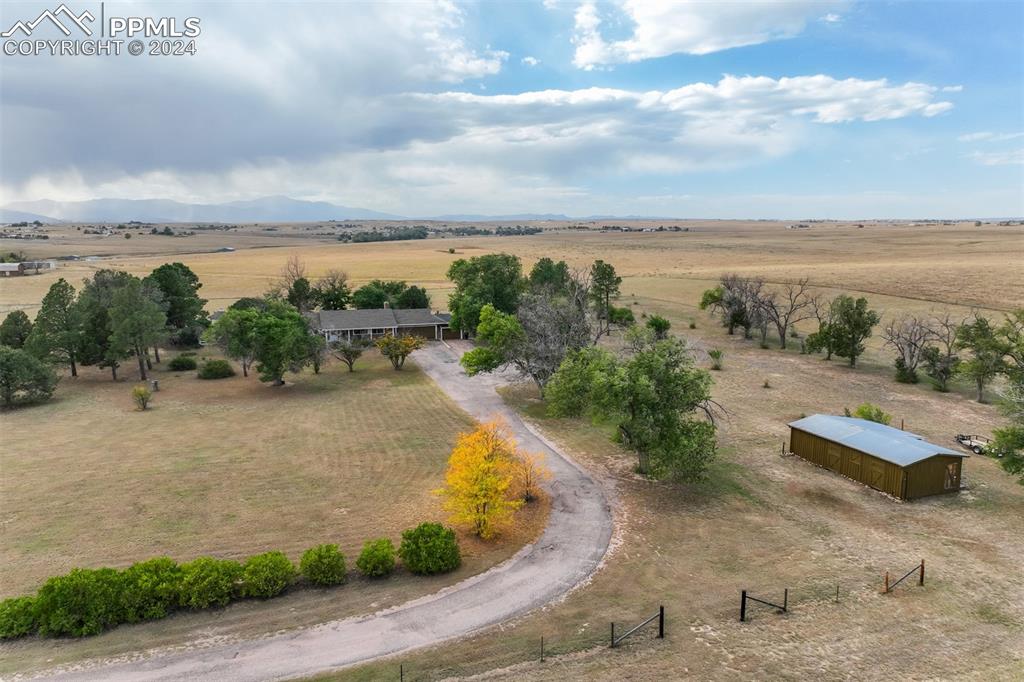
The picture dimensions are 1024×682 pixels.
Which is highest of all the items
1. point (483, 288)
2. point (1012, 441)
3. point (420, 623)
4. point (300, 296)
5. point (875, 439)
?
point (483, 288)

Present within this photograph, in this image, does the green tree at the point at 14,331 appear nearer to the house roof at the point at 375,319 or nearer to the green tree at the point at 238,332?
the green tree at the point at 238,332

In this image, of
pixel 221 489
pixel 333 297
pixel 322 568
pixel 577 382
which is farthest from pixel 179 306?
pixel 322 568

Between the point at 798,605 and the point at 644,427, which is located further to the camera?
the point at 644,427

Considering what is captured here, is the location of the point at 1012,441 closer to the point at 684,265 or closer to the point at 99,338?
the point at 99,338

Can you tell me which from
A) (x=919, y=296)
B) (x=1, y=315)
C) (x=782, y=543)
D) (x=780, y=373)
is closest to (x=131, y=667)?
(x=782, y=543)

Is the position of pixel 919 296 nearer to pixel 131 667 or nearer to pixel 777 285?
pixel 777 285

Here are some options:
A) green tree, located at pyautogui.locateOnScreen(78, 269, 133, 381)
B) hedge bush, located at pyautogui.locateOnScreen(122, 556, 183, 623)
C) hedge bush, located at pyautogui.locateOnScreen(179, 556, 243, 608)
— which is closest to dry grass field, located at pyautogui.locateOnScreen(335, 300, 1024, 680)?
hedge bush, located at pyautogui.locateOnScreen(179, 556, 243, 608)
